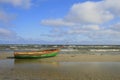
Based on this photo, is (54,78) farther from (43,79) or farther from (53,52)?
(53,52)

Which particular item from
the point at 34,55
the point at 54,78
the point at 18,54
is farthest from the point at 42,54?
the point at 54,78

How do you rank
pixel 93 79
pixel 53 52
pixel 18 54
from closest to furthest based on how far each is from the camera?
pixel 93 79, pixel 18 54, pixel 53 52

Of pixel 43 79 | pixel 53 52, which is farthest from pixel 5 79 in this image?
pixel 53 52

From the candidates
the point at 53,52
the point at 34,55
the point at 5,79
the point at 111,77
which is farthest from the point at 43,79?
the point at 53,52

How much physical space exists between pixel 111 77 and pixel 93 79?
5.23ft

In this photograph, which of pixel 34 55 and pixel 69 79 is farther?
pixel 34 55

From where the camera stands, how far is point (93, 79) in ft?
51.5

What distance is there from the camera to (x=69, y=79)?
52.0ft

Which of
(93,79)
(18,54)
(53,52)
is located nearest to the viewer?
(93,79)

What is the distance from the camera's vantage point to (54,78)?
53.6ft

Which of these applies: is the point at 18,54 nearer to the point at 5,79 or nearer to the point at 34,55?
the point at 34,55

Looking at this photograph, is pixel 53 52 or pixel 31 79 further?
pixel 53 52

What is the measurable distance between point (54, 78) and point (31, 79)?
1.61 metres

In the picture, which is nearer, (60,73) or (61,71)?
(60,73)
